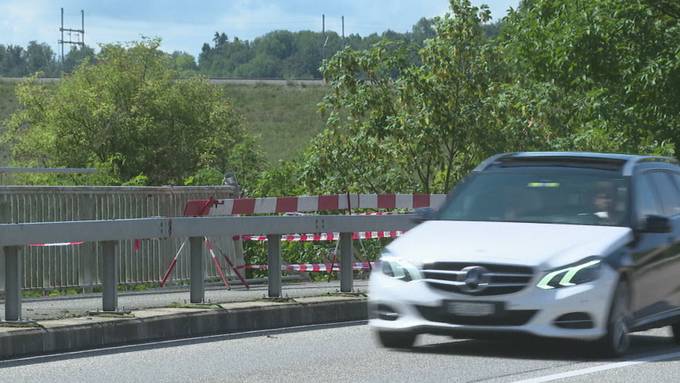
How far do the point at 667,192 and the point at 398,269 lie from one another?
2916 mm

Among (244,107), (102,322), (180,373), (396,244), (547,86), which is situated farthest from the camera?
(244,107)

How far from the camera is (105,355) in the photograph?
11602mm

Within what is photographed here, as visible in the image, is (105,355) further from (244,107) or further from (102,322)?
(244,107)

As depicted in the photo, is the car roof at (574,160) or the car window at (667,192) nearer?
the car roof at (574,160)

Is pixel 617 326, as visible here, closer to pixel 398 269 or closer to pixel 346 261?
pixel 398 269

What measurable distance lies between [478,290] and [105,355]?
117 inches

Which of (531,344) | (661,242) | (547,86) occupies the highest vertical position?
(547,86)

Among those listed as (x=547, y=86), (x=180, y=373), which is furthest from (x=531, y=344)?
(x=547, y=86)

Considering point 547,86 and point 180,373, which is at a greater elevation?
point 547,86

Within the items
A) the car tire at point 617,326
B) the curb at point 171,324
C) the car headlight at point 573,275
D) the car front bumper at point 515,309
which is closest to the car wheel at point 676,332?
the car tire at point 617,326

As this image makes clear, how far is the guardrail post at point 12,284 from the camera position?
11992mm

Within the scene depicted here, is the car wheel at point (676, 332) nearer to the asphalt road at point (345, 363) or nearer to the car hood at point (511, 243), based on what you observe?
the asphalt road at point (345, 363)

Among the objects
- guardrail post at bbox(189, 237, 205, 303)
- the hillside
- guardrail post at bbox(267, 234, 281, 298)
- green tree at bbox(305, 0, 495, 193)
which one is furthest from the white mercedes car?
the hillside

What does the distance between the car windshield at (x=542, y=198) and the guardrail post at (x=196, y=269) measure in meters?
2.60
